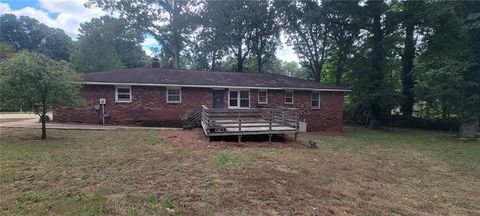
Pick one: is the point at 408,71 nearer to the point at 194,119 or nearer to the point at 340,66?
the point at 340,66

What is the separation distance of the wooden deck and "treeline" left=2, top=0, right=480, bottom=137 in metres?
11.1

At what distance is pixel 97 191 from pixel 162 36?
2921 cm

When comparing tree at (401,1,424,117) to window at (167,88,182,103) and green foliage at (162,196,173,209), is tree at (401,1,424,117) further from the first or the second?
green foliage at (162,196,173,209)

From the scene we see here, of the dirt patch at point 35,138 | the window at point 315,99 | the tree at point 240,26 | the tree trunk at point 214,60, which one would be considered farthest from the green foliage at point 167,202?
the tree trunk at point 214,60

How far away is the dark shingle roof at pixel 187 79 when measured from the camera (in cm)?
1576

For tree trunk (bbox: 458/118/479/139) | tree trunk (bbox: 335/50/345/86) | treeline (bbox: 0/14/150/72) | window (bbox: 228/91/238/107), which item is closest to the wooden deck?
window (bbox: 228/91/238/107)

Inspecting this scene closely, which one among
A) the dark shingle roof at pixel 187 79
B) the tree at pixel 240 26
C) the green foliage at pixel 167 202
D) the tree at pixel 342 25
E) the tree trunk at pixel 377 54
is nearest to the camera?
the green foliage at pixel 167 202

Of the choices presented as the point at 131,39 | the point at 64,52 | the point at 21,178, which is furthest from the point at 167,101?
the point at 64,52

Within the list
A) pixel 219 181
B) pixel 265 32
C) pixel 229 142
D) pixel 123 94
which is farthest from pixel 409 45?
pixel 219 181

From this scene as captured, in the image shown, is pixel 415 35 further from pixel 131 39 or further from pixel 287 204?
pixel 131 39

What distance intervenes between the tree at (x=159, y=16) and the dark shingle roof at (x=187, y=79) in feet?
41.2

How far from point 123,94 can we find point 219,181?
12.2m

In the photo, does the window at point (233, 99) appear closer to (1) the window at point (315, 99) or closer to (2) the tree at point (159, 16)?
(1) the window at point (315, 99)

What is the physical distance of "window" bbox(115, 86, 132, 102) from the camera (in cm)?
1553
